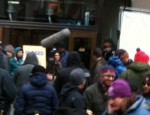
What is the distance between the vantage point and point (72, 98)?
697 cm

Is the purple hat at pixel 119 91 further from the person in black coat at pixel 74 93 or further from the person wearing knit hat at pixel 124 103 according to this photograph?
the person in black coat at pixel 74 93

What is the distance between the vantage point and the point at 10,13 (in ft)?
47.0

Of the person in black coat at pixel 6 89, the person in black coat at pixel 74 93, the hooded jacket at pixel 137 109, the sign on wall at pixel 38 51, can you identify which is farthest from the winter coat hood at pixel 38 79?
the sign on wall at pixel 38 51

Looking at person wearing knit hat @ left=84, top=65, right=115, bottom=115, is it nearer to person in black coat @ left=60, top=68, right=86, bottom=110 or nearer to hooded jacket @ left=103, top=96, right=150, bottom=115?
person in black coat @ left=60, top=68, right=86, bottom=110

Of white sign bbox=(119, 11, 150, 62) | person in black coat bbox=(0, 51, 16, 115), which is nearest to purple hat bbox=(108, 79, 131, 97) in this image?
person in black coat bbox=(0, 51, 16, 115)

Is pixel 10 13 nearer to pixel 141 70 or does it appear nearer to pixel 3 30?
pixel 3 30

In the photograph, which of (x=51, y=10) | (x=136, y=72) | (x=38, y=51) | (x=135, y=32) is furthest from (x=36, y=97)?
(x=51, y=10)

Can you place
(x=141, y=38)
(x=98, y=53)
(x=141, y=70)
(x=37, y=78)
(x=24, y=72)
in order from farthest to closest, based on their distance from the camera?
(x=141, y=38)
(x=98, y=53)
(x=24, y=72)
(x=141, y=70)
(x=37, y=78)

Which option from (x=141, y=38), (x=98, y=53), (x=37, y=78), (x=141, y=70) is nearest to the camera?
(x=37, y=78)

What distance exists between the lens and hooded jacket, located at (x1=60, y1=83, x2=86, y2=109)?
6.95 meters

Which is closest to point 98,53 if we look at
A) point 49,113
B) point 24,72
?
point 24,72

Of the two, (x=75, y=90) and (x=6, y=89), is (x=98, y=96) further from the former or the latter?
(x=6, y=89)

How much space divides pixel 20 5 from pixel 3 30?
2.97 feet

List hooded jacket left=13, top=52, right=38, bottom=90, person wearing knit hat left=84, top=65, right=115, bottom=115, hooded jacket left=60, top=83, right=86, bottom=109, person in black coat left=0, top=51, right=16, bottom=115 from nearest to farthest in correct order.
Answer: hooded jacket left=60, top=83, right=86, bottom=109 < person wearing knit hat left=84, top=65, right=115, bottom=115 < person in black coat left=0, top=51, right=16, bottom=115 < hooded jacket left=13, top=52, right=38, bottom=90
